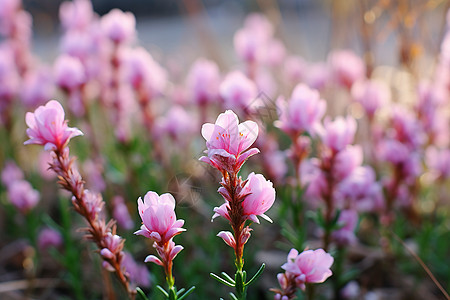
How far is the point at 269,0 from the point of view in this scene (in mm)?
3625

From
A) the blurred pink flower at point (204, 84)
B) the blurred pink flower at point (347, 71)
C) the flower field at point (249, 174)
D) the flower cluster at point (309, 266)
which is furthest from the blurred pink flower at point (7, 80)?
the flower cluster at point (309, 266)

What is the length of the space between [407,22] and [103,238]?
1.80 m

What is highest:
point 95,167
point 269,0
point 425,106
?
point 269,0

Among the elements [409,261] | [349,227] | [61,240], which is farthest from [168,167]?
[409,261]

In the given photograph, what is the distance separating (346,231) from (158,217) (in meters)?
1.05

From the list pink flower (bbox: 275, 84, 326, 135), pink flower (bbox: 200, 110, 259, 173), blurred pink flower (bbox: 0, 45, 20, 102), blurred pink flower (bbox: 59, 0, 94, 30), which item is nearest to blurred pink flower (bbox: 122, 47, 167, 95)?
blurred pink flower (bbox: 59, 0, 94, 30)

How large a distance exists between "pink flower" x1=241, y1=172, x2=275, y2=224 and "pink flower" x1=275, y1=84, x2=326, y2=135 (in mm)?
613

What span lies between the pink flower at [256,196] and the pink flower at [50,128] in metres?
0.45

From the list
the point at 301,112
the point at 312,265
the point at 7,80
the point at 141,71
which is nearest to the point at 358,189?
the point at 301,112

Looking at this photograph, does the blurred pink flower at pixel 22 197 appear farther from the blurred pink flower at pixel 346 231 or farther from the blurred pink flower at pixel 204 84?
the blurred pink flower at pixel 346 231

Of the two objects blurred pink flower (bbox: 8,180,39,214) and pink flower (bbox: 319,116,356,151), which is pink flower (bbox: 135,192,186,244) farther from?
blurred pink flower (bbox: 8,180,39,214)

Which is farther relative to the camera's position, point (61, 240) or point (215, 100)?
point (215, 100)

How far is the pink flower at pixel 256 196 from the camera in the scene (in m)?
1.13

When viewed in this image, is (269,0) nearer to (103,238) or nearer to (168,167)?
(168,167)
